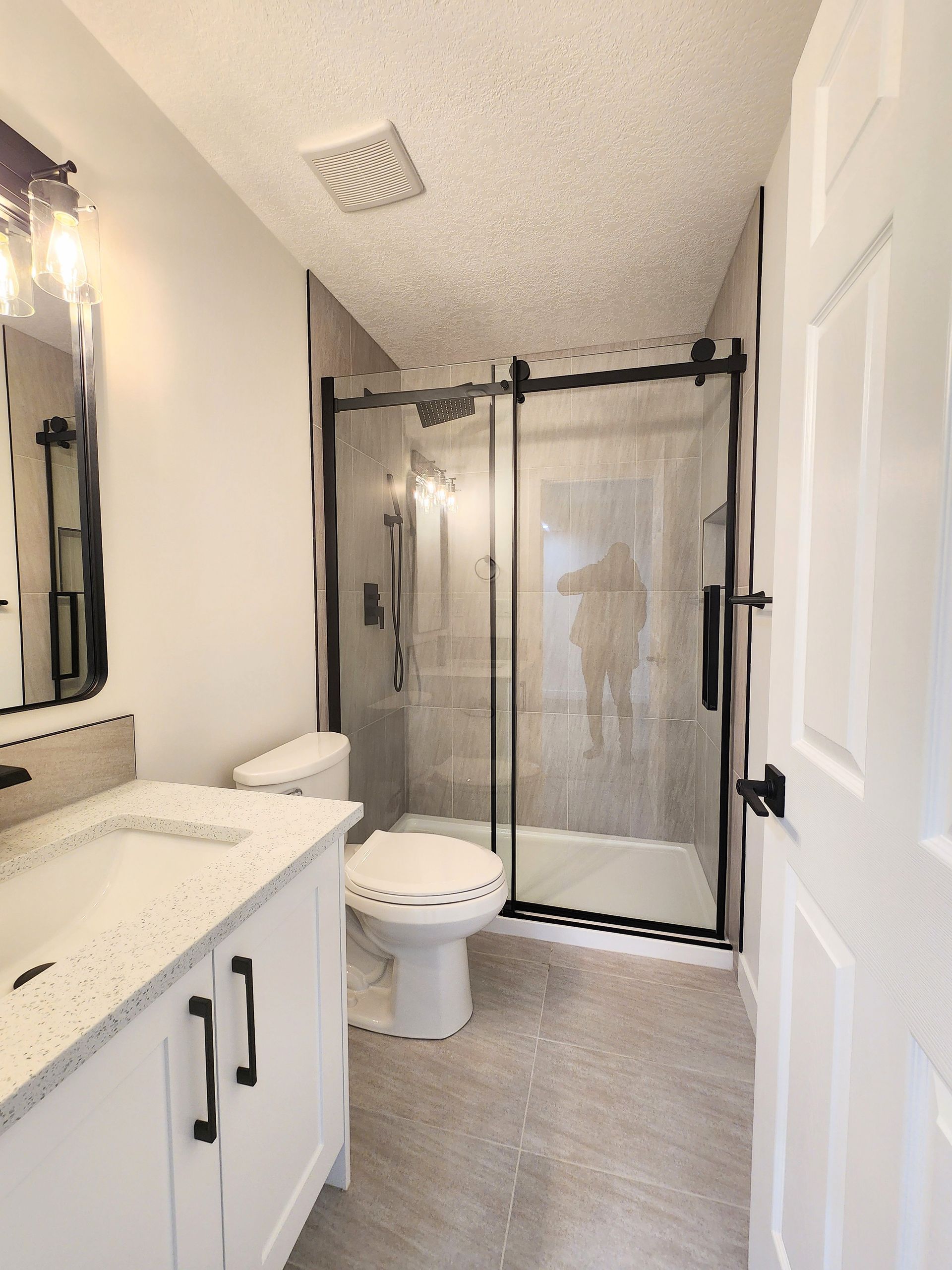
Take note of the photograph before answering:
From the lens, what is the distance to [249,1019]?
0.80 meters

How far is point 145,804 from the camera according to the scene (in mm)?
1136

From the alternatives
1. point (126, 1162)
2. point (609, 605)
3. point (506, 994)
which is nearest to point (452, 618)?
point (609, 605)

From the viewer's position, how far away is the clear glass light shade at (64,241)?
1063 millimetres

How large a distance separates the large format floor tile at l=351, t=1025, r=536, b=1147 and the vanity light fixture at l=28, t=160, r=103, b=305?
1.98 metres

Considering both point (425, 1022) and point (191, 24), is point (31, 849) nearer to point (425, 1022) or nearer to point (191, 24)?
point (425, 1022)

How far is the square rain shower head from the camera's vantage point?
7.22 feet

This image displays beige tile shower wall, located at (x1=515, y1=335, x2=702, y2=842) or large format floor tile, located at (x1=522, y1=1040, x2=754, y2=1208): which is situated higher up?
beige tile shower wall, located at (x1=515, y1=335, x2=702, y2=842)

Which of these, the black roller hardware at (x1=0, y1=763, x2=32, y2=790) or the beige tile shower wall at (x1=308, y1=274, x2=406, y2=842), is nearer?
the black roller hardware at (x1=0, y1=763, x2=32, y2=790)

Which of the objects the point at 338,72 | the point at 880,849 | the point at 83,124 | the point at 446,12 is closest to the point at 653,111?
the point at 446,12

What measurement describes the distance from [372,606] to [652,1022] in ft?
5.68

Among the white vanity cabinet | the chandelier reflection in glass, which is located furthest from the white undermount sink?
the chandelier reflection in glass

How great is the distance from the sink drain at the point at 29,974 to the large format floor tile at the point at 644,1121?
114 cm

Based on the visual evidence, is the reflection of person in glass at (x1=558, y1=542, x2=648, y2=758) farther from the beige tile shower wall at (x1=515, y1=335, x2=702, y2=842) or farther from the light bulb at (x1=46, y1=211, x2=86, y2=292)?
the light bulb at (x1=46, y1=211, x2=86, y2=292)

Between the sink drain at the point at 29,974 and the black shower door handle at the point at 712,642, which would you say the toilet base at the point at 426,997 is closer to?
the sink drain at the point at 29,974
